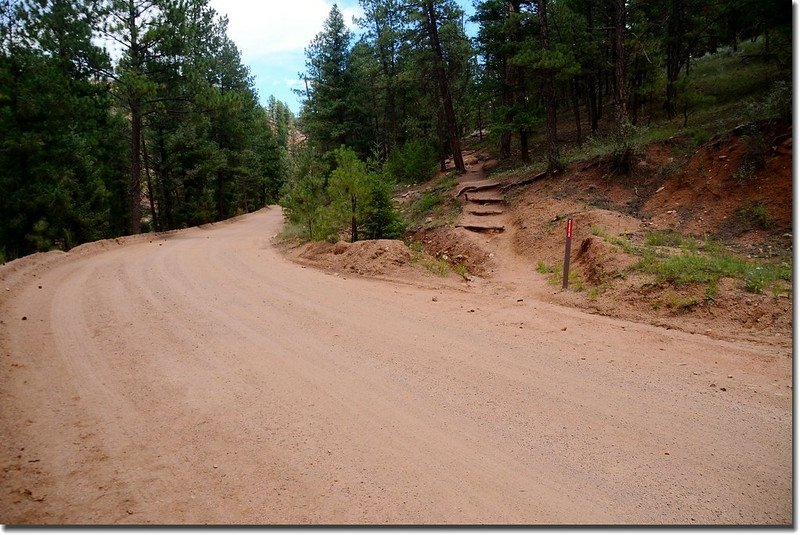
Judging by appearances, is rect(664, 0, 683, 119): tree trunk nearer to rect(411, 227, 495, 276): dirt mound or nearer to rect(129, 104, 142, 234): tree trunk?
rect(411, 227, 495, 276): dirt mound

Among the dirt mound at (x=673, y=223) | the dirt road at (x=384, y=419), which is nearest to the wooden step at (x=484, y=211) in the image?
the dirt mound at (x=673, y=223)

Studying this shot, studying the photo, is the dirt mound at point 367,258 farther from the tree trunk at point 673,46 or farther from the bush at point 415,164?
the tree trunk at point 673,46

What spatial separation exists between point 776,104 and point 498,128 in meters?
8.79

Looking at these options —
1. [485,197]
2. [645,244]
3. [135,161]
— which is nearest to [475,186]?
[485,197]

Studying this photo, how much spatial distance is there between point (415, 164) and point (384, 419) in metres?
18.5

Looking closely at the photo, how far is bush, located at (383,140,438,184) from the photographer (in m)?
20.9

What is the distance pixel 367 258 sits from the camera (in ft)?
32.1

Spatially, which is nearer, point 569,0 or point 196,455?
point 196,455

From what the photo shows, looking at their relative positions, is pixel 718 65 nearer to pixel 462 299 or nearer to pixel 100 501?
pixel 462 299

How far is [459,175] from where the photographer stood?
18.9 m

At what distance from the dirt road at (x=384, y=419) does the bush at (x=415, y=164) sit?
15420 mm

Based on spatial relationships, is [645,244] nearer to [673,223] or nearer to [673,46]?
[673,223]

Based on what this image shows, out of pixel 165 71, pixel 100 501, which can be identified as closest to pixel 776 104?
pixel 100 501

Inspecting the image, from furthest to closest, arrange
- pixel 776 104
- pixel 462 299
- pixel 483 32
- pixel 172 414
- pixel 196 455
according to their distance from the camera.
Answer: pixel 483 32
pixel 776 104
pixel 462 299
pixel 172 414
pixel 196 455
